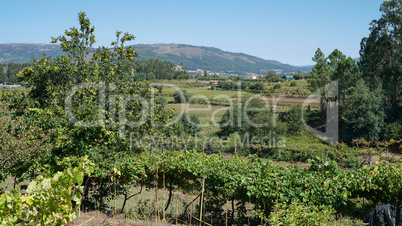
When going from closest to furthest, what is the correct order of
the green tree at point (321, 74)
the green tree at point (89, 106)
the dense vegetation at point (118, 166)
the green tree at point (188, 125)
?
the dense vegetation at point (118, 166)
the green tree at point (89, 106)
the green tree at point (188, 125)
the green tree at point (321, 74)

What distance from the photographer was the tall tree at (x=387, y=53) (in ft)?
84.2

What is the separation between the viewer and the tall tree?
84.2 feet

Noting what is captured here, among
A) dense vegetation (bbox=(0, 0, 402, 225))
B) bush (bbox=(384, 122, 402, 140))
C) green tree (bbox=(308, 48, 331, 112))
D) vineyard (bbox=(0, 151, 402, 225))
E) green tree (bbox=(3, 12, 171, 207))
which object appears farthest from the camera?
green tree (bbox=(308, 48, 331, 112))

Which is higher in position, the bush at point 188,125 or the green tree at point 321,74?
the green tree at point 321,74

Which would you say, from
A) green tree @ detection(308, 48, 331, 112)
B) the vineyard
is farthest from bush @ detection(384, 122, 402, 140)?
the vineyard

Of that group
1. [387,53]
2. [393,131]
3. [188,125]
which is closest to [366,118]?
[393,131]

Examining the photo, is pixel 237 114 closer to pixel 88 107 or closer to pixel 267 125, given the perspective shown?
pixel 267 125

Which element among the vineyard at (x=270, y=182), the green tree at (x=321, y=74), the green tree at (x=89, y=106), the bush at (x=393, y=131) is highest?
the green tree at (x=321, y=74)

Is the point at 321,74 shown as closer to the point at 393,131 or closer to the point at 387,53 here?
the point at 387,53

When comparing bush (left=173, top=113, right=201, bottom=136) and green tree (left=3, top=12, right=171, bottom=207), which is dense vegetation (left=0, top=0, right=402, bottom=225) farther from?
bush (left=173, top=113, right=201, bottom=136)

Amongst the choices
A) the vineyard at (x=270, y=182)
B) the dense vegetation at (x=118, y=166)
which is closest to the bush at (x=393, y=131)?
the dense vegetation at (x=118, y=166)

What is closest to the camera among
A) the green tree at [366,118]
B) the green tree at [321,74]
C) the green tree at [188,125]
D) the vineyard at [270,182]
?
the vineyard at [270,182]

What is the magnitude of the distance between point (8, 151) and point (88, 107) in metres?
1.81

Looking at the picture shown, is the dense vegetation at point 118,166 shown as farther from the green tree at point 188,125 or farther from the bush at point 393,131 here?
the bush at point 393,131
